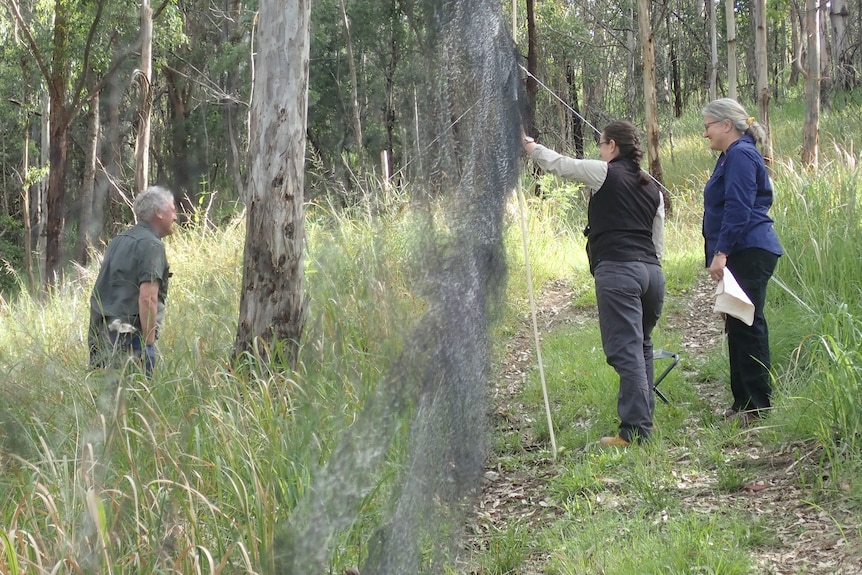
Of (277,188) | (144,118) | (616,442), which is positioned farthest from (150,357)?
(144,118)

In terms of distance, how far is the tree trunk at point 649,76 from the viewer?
368 inches

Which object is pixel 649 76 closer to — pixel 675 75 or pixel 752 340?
pixel 752 340

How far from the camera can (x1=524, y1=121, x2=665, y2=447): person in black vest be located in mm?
4281

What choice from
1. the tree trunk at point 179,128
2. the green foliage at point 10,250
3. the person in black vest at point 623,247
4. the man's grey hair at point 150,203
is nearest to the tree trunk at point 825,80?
the tree trunk at point 179,128

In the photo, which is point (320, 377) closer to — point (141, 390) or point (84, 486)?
point (141, 390)

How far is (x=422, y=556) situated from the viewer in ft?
10.2

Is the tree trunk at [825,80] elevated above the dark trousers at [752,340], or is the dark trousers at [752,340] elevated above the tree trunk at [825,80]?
the tree trunk at [825,80]

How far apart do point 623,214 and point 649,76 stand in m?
5.86

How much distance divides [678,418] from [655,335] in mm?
1574

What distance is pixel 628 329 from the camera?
4.31 m

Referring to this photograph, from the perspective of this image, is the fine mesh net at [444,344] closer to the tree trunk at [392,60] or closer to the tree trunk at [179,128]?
the tree trunk at [392,60]

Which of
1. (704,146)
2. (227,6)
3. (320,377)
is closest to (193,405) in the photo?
(320,377)

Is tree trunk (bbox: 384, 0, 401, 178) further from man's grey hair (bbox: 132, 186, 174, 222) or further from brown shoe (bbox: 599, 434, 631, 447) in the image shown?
brown shoe (bbox: 599, 434, 631, 447)

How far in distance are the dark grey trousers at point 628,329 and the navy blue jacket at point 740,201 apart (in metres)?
0.42
